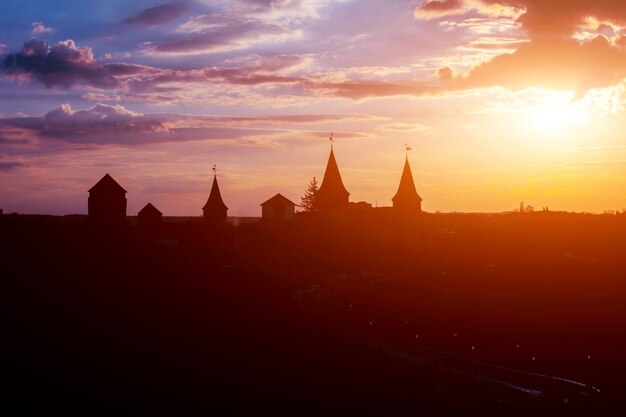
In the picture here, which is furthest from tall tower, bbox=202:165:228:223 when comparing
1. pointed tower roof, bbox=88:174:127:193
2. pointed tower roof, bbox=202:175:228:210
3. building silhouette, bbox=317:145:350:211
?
pointed tower roof, bbox=88:174:127:193

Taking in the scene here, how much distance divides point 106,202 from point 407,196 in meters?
41.3

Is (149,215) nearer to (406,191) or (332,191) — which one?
(332,191)

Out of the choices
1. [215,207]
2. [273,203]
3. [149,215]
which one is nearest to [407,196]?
[273,203]

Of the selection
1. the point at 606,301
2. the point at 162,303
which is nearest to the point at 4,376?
the point at 162,303

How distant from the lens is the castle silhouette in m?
83.2

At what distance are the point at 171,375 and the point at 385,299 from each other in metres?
30.3

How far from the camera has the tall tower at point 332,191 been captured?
105 m

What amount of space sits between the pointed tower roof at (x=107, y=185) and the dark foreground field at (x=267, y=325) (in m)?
5.91

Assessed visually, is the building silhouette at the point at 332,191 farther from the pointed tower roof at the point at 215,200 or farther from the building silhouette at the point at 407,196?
the pointed tower roof at the point at 215,200

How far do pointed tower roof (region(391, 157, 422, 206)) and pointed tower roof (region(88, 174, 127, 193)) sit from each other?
38.5 m

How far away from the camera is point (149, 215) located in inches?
3752

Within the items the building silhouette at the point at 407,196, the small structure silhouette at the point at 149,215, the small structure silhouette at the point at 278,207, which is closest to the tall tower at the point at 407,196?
the building silhouette at the point at 407,196

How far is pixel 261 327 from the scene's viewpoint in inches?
1941

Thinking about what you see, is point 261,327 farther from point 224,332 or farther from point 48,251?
point 48,251
